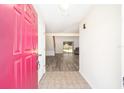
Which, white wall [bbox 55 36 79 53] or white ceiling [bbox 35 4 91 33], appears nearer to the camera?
white ceiling [bbox 35 4 91 33]

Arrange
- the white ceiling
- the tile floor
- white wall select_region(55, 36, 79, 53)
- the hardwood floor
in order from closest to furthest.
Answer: the white ceiling
the tile floor
the hardwood floor
white wall select_region(55, 36, 79, 53)

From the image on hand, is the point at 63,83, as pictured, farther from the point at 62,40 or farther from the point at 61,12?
the point at 62,40

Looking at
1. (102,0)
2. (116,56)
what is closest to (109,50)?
(116,56)

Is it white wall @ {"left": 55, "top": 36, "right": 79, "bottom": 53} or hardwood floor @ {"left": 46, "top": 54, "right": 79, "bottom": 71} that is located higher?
white wall @ {"left": 55, "top": 36, "right": 79, "bottom": 53}

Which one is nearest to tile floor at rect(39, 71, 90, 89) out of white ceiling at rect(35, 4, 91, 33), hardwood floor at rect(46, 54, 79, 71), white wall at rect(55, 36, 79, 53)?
hardwood floor at rect(46, 54, 79, 71)

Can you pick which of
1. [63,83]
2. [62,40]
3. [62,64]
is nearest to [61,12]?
[63,83]

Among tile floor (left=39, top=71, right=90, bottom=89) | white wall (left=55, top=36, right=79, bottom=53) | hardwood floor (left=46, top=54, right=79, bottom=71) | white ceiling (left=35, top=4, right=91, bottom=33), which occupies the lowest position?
hardwood floor (left=46, top=54, right=79, bottom=71)

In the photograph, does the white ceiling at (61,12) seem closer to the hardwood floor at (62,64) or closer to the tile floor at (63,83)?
the tile floor at (63,83)

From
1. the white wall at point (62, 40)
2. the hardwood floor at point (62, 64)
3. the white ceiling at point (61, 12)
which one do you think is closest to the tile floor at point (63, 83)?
the hardwood floor at point (62, 64)

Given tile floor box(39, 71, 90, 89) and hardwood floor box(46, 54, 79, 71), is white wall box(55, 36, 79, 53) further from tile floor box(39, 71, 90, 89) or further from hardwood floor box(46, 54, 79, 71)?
tile floor box(39, 71, 90, 89)

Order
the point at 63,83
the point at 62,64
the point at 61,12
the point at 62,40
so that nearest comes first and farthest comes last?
the point at 61,12, the point at 63,83, the point at 62,64, the point at 62,40

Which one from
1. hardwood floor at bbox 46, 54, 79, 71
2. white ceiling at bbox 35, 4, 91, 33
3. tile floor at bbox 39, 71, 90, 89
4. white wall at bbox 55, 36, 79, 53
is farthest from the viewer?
white wall at bbox 55, 36, 79, 53
